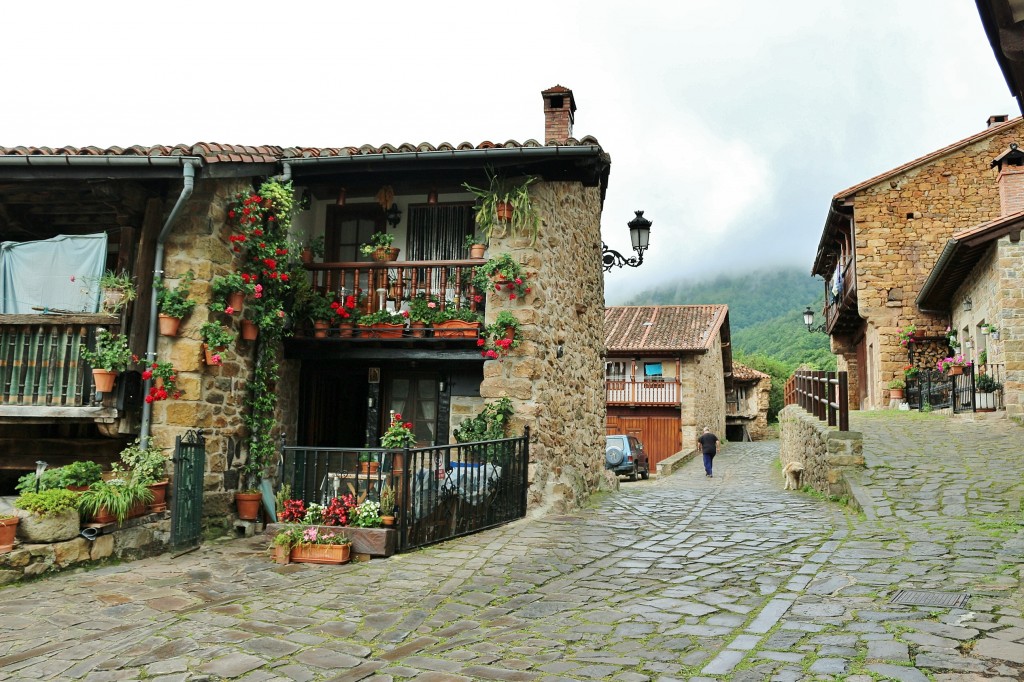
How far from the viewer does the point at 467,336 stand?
28.4ft

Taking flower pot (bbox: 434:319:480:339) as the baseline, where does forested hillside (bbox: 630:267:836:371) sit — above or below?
above

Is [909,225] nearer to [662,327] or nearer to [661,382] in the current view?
[661,382]

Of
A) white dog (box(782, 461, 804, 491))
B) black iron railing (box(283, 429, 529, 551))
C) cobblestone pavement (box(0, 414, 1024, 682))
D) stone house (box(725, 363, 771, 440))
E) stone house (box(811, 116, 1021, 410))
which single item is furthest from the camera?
stone house (box(725, 363, 771, 440))

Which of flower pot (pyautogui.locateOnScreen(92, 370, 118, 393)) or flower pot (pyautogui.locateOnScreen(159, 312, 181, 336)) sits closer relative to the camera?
flower pot (pyautogui.locateOnScreen(92, 370, 118, 393))

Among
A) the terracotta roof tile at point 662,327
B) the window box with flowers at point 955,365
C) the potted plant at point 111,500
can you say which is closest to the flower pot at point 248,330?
the potted plant at point 111,500

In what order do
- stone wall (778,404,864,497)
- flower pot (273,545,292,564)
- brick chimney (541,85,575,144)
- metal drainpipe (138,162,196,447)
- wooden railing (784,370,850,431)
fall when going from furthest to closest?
brick chimney (541,85,575,144), wooden railing (784,370,850,431), stone wall (778,404,864,497), metal drainpipe (138,162,196,447), flower pot (273,545,292,564)

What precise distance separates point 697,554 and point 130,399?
580cm

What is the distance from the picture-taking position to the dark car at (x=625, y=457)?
59.6 feet

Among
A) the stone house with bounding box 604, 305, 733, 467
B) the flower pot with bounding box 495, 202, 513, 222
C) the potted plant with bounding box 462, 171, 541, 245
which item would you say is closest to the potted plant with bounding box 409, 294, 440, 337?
the potted plant with bounding box 462, 171, 541, 245

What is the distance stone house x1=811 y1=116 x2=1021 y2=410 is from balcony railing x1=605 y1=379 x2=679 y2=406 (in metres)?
6.52

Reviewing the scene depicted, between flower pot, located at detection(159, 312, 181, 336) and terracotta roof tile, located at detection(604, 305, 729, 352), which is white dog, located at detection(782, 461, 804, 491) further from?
terracotta roof tile, located at detection(604, 305, 729, 352)

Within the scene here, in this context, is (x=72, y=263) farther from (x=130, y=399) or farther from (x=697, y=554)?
(x=697, y=554)

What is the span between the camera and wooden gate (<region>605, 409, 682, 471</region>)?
958 inches

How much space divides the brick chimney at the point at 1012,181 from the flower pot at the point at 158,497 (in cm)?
1618
